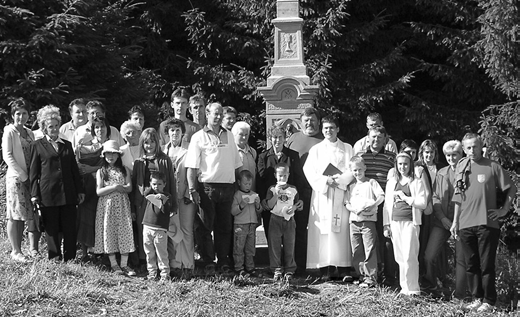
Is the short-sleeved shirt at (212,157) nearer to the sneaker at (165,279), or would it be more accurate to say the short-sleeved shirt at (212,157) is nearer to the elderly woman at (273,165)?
the elderly woman at (273,165)

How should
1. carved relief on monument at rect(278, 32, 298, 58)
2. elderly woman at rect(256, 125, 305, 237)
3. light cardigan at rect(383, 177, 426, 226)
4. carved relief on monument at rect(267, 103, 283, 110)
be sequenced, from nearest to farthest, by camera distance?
light cardigan at rect(383, 177, 426, 226) < elderly woman at rect(256, 125, 305, 237) < carved relief on monument at rect(267, 103, 283, 110) < carved relief on monument at rect(278, 32, 298, 58)

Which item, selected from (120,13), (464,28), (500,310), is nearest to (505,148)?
(464,28)

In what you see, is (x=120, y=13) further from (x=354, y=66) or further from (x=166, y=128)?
(x=166, y=128)

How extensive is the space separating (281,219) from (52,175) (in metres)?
2.36

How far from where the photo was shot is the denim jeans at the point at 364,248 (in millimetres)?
7867

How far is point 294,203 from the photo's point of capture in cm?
819

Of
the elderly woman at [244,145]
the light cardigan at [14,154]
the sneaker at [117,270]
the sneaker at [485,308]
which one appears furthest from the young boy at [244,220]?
the sneaker at [485,308]

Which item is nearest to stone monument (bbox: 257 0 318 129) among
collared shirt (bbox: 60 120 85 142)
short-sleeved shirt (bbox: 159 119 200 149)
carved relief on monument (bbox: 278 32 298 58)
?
carved relief on monument (bbox: 278 32 298 58)

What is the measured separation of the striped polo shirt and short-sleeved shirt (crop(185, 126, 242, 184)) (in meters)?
1.42

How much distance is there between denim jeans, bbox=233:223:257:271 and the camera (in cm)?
808

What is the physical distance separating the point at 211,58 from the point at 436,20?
197 inches

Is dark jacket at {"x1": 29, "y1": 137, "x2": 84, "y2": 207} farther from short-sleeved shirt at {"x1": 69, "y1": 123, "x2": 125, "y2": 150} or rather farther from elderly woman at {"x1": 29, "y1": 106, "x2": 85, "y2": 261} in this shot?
A: short-sleeved shirt at {"x1": 69, "y1": 123, "x2": 125, "y2": 150}

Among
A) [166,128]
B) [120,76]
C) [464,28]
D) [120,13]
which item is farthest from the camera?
[464,28]

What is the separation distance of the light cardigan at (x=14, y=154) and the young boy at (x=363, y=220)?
334 centimetres
